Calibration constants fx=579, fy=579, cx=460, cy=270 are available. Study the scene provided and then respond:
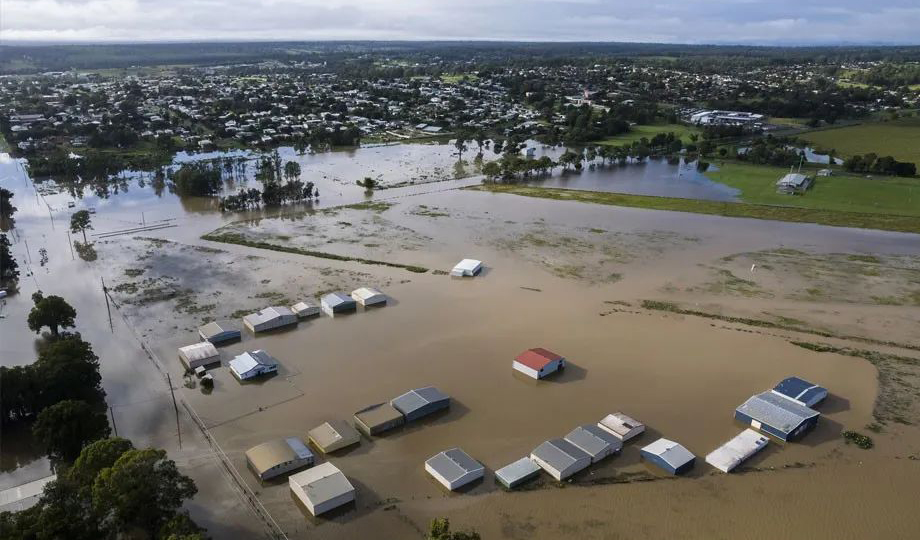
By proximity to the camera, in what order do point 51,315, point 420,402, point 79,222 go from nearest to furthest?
1. point 420,402
2. point 51,315
3. point 79,222

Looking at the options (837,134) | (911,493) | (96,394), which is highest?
(837,134)

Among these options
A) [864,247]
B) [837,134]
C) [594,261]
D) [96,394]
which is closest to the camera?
[96,394]

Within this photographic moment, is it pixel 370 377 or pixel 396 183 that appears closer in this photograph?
pixel 370 377

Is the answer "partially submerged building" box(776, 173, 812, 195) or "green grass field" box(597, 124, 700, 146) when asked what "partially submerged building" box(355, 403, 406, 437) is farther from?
"green grass field" box(597, 124, 700, 146)

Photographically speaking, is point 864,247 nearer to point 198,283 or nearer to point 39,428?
point 198,283

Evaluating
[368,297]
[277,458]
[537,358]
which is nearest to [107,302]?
[368,297]

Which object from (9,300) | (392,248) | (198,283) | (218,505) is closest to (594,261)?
(392,248)

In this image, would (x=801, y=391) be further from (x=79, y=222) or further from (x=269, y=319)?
(x=79, y=222)

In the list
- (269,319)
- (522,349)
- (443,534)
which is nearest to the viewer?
(443,534)
